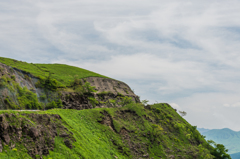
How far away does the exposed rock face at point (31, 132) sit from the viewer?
2191 cm

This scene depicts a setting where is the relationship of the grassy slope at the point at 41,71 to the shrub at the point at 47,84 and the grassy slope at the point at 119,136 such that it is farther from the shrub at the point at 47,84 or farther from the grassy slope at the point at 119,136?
the grassy slope at the point at 119,136

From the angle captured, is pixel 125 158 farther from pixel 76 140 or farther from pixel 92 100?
pixel 92 100

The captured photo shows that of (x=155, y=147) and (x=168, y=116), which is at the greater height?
(x=168, y=116)

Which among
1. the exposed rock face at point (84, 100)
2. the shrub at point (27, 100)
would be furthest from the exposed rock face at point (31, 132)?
the exposed rock face at point (84, 100)

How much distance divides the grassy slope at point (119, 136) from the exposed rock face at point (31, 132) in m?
1.13

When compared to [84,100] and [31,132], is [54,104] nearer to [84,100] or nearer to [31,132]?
[84,100]

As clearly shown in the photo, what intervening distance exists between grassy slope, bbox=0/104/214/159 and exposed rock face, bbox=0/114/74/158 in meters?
1.13

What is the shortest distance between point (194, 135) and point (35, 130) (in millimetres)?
73806

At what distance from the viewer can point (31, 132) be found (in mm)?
24906

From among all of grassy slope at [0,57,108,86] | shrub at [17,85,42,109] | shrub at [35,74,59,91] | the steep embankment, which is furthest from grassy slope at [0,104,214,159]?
grassy slope at [0,57,108,86]

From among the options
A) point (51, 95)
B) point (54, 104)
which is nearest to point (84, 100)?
point (51, 95)

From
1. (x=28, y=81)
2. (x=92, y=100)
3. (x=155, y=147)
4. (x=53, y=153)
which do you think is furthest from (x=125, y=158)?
(x=28, y=81)

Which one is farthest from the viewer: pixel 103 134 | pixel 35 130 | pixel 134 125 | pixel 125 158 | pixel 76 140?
pixel 134 125

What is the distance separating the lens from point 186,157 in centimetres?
6041
